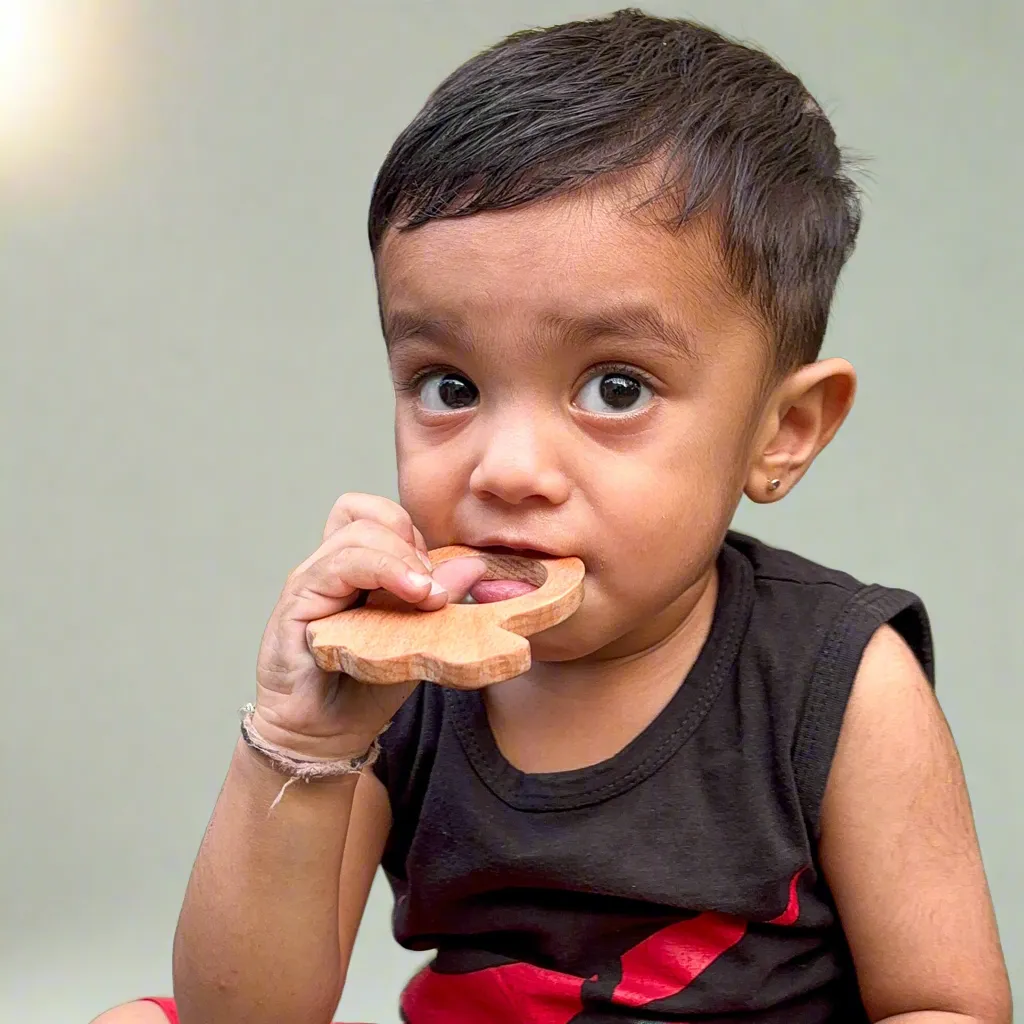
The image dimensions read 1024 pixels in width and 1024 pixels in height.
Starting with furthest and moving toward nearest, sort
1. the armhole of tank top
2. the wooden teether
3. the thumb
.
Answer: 1. the armhole of tank top
2. the thumb
3. the wooden teether

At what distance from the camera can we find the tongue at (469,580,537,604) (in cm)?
83

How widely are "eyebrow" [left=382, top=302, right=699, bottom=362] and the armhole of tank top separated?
225 millimetres

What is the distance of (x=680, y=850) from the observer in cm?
94

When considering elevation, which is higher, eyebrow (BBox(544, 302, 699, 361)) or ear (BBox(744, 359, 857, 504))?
eyebrow (BBox(544, 302, 699, 361))

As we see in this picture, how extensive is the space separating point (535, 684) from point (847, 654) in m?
0.20

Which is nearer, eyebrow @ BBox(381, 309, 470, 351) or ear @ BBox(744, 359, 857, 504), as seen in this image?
eyebrow @ BBox(381, 309, 470, 351)

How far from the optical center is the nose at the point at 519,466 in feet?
2.63

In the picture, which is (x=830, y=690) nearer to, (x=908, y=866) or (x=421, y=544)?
(x=908, y=866)

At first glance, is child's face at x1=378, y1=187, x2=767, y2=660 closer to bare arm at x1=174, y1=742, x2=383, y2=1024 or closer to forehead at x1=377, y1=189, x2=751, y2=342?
forehead at x1=377, y1=189, x2=751, y2=342

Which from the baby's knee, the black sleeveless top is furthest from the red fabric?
the black sleeveless top

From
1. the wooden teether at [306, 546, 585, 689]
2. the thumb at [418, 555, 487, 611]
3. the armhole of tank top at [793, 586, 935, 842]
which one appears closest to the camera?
the wooden teether at [306, 546, 585, 689]

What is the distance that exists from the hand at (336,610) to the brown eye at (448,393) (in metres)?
0.06

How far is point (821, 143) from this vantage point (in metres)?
0.97

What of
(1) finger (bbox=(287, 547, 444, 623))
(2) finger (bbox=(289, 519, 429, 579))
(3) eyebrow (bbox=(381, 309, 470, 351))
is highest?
(3) eyebrow (bbox=(381, 309, 470, 351))
